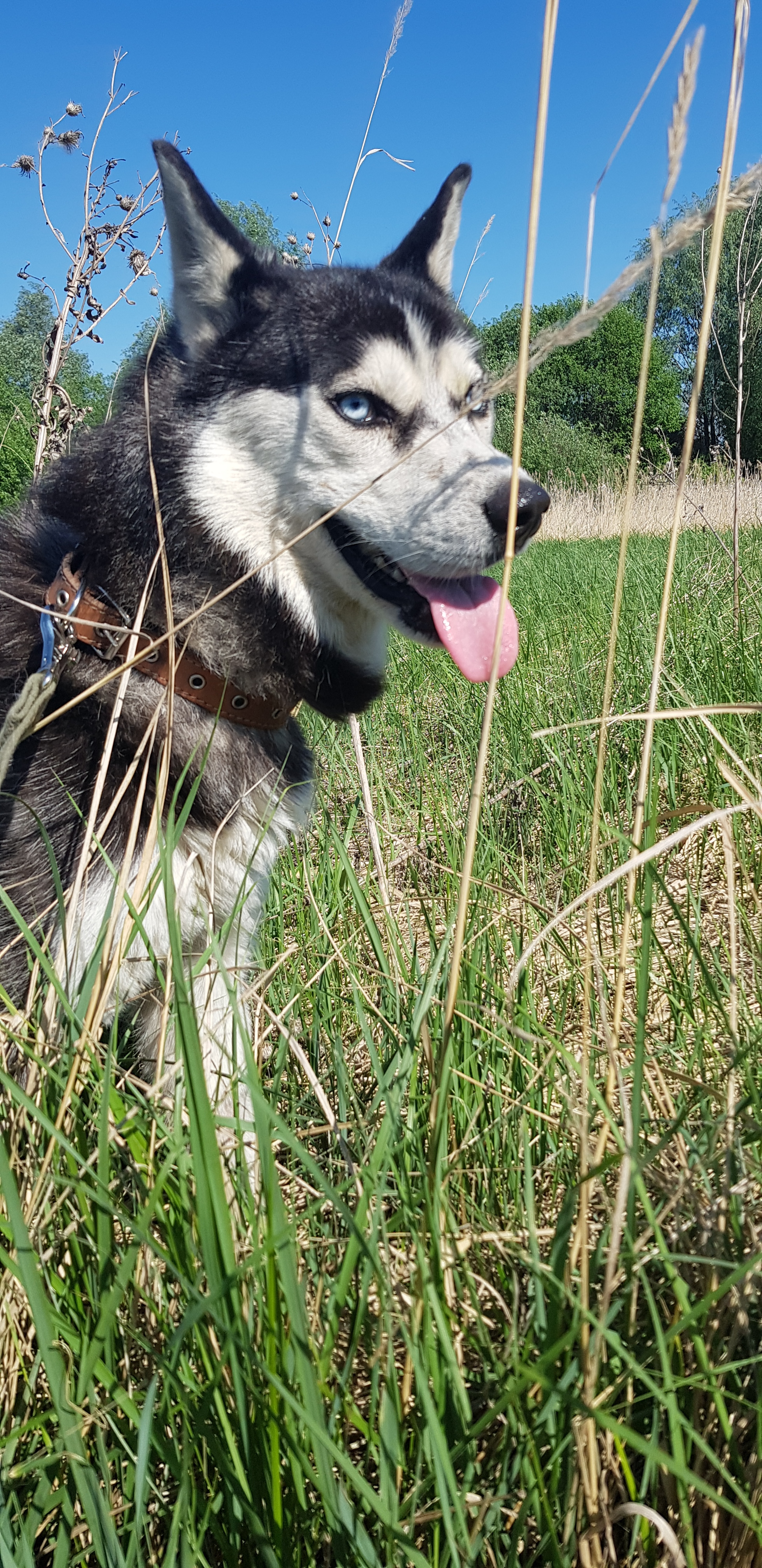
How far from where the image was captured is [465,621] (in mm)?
2072

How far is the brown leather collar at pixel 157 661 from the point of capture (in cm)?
176

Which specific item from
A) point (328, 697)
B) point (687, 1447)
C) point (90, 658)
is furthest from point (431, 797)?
point (687, 1447)

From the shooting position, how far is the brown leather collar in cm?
176

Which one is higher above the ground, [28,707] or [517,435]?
[517,435]

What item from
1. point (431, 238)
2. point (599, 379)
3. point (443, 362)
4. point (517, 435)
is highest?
point (599, 379)

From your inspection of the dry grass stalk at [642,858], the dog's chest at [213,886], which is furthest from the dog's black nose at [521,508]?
the dry grass stalk at [642,858]

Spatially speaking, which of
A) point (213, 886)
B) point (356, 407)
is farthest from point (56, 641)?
point (356, 407)

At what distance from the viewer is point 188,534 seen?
204 cm

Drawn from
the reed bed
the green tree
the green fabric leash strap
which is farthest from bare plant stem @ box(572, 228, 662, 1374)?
the green tree

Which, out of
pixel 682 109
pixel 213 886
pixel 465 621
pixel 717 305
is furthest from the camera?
pixel 717 305

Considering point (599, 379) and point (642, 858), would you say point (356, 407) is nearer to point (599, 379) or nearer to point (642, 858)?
point (642, 858)

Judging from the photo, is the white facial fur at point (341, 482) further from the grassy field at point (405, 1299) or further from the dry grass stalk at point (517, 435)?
the dry grass stalk at point (517, 435)

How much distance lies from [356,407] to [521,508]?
554mm

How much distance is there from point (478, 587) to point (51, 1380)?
1777 millimetres
